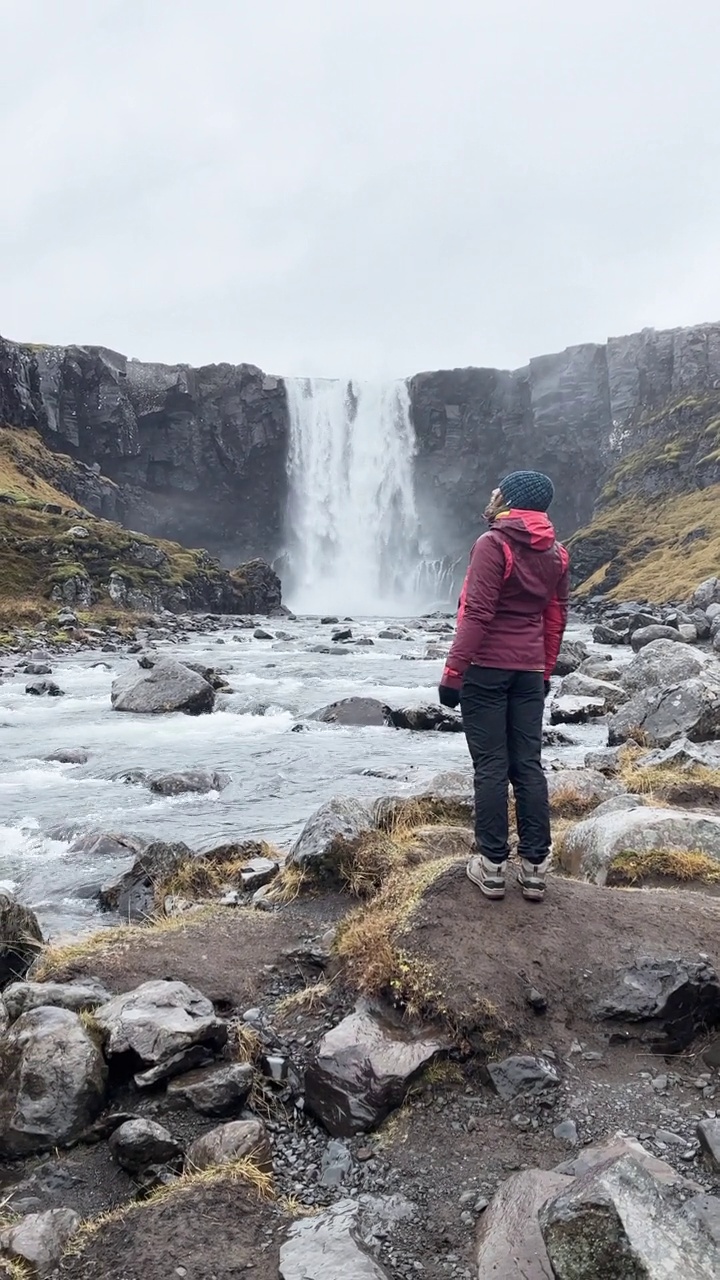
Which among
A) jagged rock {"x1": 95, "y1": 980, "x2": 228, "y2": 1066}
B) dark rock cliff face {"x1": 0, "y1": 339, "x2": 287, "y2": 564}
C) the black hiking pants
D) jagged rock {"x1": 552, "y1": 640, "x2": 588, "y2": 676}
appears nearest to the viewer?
jagged rock {"x1": 95, "y1": 980, "x2": 228, "y2": 1066}

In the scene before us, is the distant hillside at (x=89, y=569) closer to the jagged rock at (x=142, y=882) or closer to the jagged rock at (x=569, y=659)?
the jagged rock at (x=569, y=659)

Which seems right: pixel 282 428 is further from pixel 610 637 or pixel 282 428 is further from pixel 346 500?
pixel 610 637

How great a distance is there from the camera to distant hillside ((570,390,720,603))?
88.8 m

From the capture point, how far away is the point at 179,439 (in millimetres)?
131875

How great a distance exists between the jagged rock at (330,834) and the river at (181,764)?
264cm

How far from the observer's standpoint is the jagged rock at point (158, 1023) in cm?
519

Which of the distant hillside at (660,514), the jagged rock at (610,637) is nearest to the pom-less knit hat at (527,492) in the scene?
the jagged rock at (610,637)

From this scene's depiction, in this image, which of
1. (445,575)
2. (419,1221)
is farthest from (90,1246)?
(445,575)

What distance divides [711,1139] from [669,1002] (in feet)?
4.24

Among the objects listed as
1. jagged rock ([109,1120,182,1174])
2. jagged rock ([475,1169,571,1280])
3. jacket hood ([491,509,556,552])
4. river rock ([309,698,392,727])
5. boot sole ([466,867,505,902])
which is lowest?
river rock ([309,698,392,727])

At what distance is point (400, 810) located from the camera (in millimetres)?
10219

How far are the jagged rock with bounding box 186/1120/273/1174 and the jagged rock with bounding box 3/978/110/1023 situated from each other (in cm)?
156

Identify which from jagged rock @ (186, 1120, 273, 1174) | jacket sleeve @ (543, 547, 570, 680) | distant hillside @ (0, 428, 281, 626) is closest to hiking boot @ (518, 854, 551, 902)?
jacket sleeve @ (543, 547, 570, 680)

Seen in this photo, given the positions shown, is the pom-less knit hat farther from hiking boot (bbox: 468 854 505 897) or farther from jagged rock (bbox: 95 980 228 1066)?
jagged rock (bbox: 95 980 228 1066)
